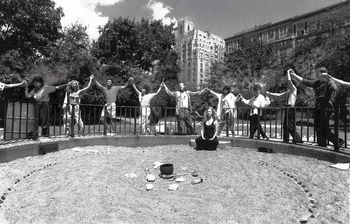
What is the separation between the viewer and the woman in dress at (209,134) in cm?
838

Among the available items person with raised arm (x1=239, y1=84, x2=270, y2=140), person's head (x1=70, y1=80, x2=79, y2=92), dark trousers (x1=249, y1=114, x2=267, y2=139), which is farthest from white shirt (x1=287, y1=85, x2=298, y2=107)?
person's head (x1=70, y1=80, x2=79, y2=92)

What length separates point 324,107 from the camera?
22.9ft

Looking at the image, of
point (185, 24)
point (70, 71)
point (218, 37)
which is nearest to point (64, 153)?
point (70, 71)

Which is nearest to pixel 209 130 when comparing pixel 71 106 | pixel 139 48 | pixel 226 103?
pixel 226 103

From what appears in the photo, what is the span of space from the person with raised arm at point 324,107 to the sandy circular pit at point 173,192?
0.73 meters

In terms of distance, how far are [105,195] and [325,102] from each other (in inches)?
222

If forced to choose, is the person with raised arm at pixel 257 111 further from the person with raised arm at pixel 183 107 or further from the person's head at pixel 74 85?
the person's head at pixel 74 85

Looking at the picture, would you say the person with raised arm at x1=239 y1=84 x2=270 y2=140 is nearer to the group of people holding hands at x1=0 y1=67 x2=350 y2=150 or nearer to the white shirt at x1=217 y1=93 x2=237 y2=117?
the group of people holding hands at x1=0 y1=67 x2=350 y2=150

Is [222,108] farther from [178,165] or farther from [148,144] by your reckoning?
[178,165]

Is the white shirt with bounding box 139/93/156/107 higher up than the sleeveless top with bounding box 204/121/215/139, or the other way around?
the white shirt with bounding box 139/93/156/107

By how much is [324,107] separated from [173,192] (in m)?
4.59

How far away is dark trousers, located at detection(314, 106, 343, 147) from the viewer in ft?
22.2

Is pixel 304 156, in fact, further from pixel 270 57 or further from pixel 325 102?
pixel 270 57

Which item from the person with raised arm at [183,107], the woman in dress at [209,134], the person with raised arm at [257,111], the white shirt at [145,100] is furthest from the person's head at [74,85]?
the person with raised arm at [257,111]
